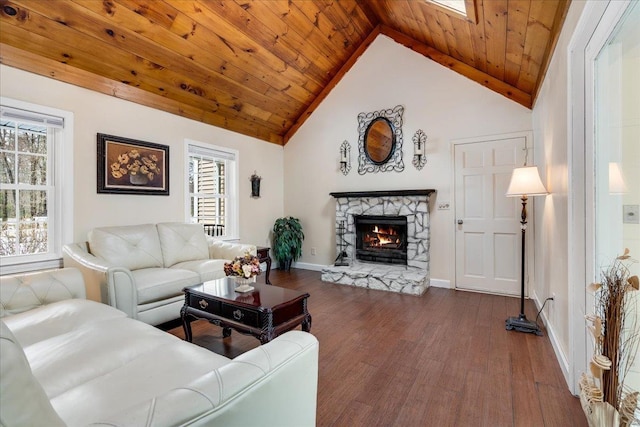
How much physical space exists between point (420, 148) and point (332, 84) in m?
1.97

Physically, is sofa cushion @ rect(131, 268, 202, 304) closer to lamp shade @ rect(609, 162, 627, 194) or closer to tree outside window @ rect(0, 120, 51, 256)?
tree outside window @ rect(0, 120, 51, 256)

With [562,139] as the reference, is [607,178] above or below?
below

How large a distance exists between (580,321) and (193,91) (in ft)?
15.0

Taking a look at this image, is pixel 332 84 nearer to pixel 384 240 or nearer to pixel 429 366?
pixel 384 240

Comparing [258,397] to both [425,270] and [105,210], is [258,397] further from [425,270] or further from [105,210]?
[425,270]

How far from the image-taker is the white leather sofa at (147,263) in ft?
8.43

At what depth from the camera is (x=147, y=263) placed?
338 cm

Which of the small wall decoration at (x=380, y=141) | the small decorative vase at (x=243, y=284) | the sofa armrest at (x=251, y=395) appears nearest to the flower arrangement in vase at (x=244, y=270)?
the small decorative vase at (x=243, y=284)

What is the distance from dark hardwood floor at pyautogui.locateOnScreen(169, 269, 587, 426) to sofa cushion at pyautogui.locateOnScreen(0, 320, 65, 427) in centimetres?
140

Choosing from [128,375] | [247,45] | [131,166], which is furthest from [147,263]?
[247,45]

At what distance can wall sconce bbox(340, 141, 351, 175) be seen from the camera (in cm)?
528

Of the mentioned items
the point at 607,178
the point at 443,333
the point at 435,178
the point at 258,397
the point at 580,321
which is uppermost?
the point at 435,178

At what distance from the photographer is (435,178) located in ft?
14.9

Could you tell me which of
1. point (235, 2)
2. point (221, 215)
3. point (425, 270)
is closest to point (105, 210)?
point (221, 215)
